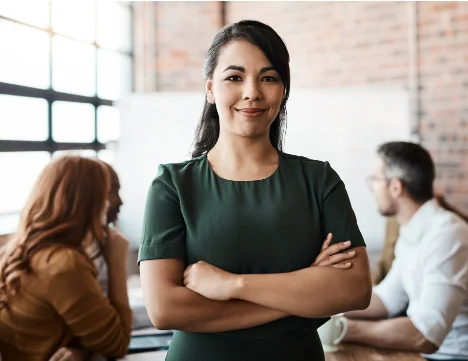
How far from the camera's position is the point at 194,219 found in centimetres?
108

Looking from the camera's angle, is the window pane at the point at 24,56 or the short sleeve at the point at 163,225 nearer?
the short sleeve at the point at 163,225

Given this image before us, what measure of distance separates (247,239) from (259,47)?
1.28ft

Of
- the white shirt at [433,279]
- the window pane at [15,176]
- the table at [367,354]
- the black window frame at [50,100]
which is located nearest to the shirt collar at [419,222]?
the white shirt at [433,279]

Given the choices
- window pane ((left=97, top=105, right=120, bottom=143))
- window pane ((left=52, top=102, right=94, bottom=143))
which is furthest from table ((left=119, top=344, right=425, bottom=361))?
window pane ((left=97, top=105, right=120, bottom=143))

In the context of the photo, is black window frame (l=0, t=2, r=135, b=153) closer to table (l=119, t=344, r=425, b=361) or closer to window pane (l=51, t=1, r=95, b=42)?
window pane (l=51, t=1, r=95, b=42)

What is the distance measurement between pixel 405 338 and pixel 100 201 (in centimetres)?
108

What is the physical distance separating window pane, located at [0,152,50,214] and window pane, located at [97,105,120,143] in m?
0.75

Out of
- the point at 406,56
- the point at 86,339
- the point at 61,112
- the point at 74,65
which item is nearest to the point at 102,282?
the point at 86,339

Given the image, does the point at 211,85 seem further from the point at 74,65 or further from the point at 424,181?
the point at 74,65

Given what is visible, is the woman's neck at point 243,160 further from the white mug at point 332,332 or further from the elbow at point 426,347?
the elbow at point 426,347

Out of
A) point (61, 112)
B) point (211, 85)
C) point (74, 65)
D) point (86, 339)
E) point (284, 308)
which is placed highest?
point (74, 65)

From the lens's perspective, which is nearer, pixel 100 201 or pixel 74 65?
A: pixel 100 201

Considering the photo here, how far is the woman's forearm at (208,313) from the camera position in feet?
3.47

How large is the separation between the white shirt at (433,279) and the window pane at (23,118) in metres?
2.30
